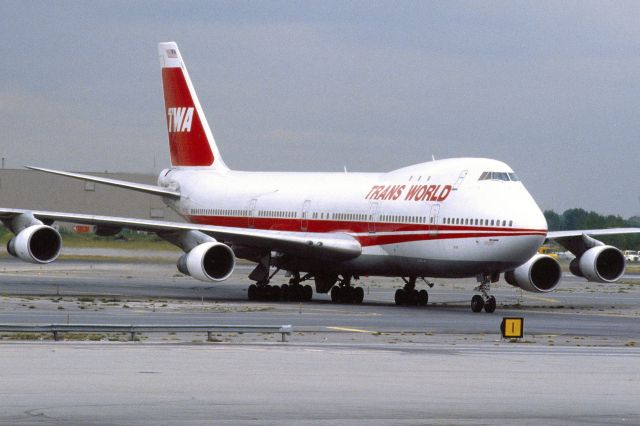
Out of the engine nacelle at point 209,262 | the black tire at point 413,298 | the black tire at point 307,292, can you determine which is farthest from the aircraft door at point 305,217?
the black tire at point 413,298

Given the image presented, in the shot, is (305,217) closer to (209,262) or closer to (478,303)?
(209,262)

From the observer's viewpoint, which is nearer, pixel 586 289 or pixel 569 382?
pixel 569 382

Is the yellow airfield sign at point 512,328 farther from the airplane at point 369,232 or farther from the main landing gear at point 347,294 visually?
the main landing gear at point 347,294

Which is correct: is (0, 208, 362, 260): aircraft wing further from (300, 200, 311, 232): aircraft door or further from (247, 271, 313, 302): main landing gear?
(300, 200, 311, 232): aircraft door

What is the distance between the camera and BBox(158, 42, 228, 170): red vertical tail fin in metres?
55.2

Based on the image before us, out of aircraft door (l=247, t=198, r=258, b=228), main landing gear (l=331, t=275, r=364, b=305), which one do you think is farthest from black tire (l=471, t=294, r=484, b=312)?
aircraft door (l=247, t=198, r=258, b=228)

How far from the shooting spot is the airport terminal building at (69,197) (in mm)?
101375

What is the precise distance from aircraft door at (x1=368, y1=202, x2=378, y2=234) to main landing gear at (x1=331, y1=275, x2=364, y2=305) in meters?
3.15

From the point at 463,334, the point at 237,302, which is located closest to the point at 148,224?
the point at 237,302

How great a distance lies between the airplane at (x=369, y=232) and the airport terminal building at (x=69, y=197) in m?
49.7

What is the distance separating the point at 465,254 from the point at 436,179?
302 cm

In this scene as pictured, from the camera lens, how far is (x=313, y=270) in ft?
151

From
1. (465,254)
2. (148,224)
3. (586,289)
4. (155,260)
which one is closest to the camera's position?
(465,254)

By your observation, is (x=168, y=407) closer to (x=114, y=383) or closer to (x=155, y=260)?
(x=114, y=383)
